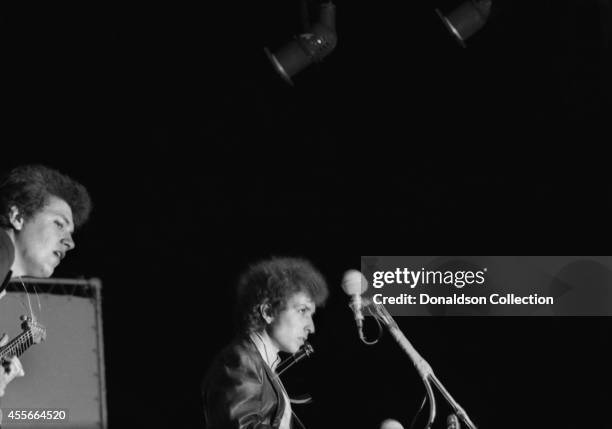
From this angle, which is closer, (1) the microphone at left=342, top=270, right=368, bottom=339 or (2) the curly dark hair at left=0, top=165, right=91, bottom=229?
(2) the curly dark hair at left=0, top=165, right=91, bottom=229

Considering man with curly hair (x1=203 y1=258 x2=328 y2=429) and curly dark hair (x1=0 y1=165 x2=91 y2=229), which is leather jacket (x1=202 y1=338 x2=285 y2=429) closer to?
man with curly hair (x1=203 y1=258 x2=328 y2=429)

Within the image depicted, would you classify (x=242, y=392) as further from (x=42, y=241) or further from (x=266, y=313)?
(x=42, y=241)

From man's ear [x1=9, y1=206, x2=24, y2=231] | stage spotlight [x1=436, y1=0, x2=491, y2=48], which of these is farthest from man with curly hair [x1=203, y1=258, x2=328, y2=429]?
stage spotlight [x1=436, y1=0, x2=491, y2=48]

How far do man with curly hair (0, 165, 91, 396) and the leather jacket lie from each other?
2.02 ft

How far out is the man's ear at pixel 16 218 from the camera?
2.91m

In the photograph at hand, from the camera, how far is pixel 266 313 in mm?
3467

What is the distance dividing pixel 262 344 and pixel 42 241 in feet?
2.75

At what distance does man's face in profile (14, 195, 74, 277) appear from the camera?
9.40 feet

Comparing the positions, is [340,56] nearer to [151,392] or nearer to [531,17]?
[531,17]

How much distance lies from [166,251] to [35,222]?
1.51m

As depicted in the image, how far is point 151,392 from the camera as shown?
14.1ft

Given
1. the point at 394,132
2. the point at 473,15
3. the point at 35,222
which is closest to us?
the point at 35,222

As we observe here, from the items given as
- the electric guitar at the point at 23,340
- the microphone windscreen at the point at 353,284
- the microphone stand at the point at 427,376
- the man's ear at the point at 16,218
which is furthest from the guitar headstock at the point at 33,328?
the microphone stand at the point at 427,376

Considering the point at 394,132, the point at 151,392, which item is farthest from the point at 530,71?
the point at 151,392
